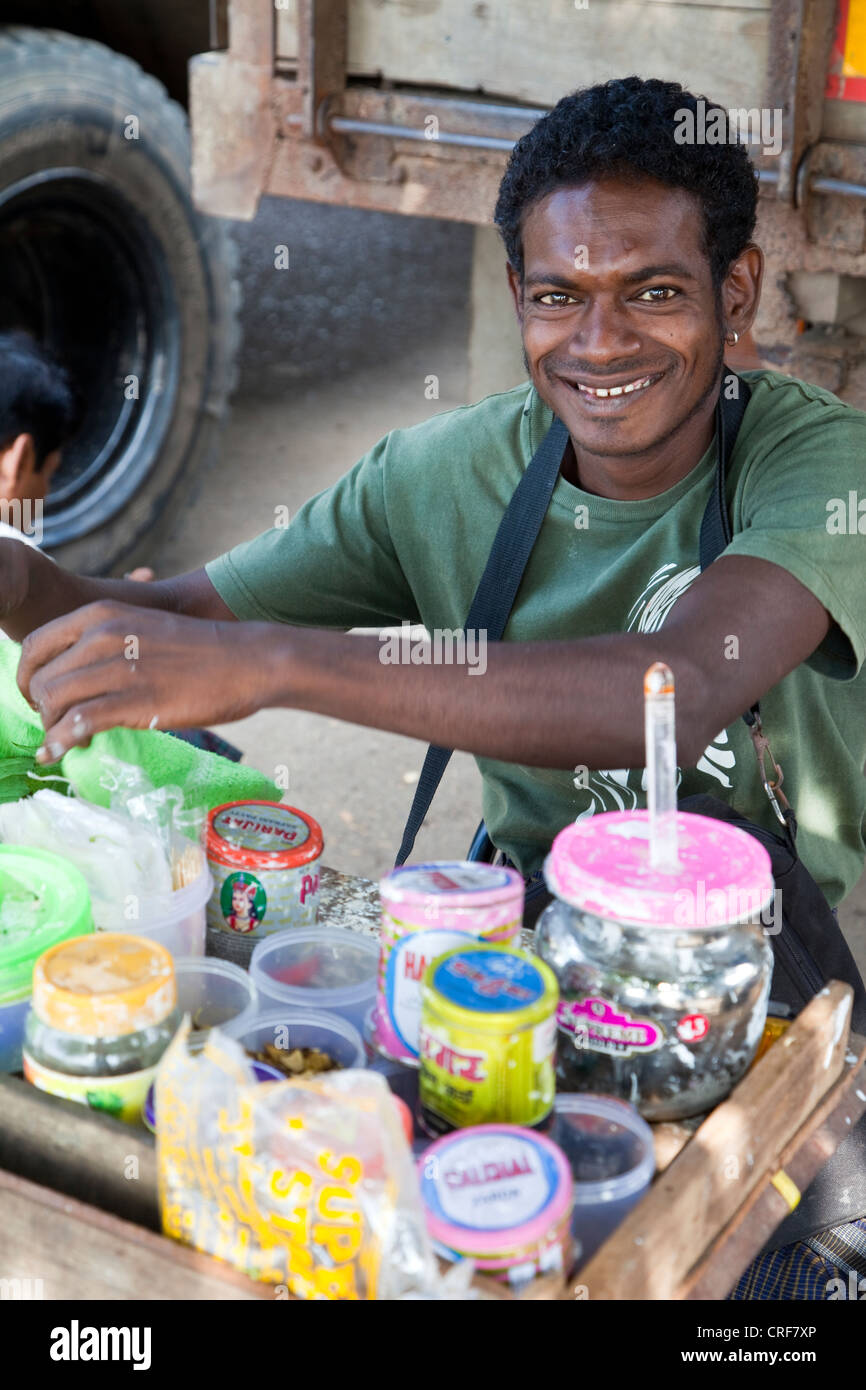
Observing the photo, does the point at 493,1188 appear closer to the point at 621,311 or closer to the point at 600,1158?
the point at 600,1158

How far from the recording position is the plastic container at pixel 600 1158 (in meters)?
1.20

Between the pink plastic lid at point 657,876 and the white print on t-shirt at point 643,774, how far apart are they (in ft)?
1.77

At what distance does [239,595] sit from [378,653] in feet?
2.48

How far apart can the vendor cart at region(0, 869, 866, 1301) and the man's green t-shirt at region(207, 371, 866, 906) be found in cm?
57

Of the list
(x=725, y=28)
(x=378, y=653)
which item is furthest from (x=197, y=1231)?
(x=725, y=28)

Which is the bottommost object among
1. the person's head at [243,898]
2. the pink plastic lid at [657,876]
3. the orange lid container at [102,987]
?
the person's head at [243,898]

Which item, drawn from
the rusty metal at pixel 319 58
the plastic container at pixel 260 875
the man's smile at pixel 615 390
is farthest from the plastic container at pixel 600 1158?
the rusty metal at pixel 319 58

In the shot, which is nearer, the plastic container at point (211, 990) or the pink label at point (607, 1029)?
the pink label at point (607, 1029)

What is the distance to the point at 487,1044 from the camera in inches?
46.0

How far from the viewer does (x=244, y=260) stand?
8.54 metres

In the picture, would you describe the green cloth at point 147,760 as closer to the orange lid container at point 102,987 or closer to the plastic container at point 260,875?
the plastic container at point 260,875

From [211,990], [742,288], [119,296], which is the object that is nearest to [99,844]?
[211,990]

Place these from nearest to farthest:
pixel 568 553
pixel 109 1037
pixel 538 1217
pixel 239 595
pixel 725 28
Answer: pixel 538 1217 < pixel 109 1037 < pixel 568 553 < pixel 239 595 < pixel 725 28
